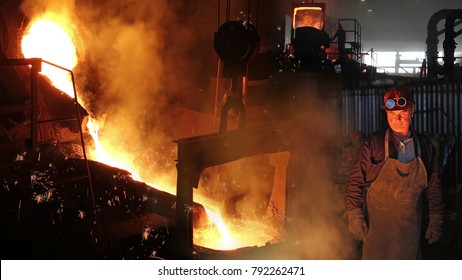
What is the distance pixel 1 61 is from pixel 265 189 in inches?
162

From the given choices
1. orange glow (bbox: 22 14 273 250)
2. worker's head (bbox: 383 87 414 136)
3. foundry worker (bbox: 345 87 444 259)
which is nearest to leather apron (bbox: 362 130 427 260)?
foundry worker (bbox: 345 87 444 259)

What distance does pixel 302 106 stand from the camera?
18.9 ft

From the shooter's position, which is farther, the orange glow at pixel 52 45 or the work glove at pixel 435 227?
the orange glow at pixel 52 45

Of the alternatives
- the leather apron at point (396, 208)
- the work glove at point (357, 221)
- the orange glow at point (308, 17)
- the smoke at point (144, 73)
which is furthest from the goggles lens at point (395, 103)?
the orange glow at point (308, 17)

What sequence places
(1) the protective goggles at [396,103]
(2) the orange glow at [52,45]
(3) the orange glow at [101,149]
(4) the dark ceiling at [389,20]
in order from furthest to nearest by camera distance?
(4) the dark ceiling at [389,20]
(2) the orange glow at [52,45]
(3) the orange glow at [101,149]
(1) the protective goggles at [396,103]

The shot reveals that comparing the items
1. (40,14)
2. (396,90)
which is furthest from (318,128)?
(40,14)

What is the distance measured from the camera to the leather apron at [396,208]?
11.1ft

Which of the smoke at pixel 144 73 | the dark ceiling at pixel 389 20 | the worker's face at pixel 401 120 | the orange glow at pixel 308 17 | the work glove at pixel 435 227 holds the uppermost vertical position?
the dark ceiling at pixel 389 20

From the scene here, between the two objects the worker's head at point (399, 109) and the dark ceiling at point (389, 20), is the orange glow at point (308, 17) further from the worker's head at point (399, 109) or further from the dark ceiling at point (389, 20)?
the worker's head at point (399, 109)

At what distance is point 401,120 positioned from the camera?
3438mm

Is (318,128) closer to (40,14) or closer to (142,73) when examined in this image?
(142,73)

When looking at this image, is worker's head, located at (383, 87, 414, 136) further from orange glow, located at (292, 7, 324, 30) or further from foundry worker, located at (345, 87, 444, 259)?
orange glow, located at (292, 7, 324, 30)

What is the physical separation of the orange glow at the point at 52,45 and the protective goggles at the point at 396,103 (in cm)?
594
